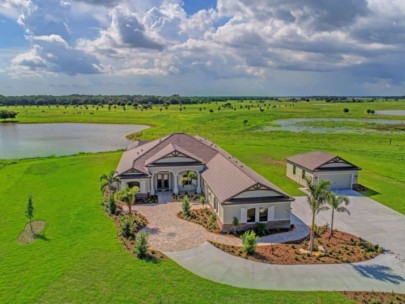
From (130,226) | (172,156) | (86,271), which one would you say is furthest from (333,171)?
(86,271)

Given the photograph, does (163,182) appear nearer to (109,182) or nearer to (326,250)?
(109,182)

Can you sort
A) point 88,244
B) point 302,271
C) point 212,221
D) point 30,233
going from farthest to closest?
point 212,221 < point 30,233 < point 88,244 < point 302,271

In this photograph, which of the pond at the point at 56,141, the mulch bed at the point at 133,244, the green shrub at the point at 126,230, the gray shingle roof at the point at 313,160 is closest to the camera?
the mulch bed at the point at 133,244

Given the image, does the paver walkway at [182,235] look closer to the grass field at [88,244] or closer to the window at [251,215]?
the window at [251,215]

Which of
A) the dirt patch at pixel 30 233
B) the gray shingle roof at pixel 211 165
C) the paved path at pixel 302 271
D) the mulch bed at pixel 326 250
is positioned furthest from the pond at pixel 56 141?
the mulch bed at pixel 326 250

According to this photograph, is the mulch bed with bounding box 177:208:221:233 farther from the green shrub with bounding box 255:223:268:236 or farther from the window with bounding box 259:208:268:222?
the window with bounding box 259:208:268:222

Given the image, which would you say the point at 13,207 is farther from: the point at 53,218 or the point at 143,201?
the point at 143,201
